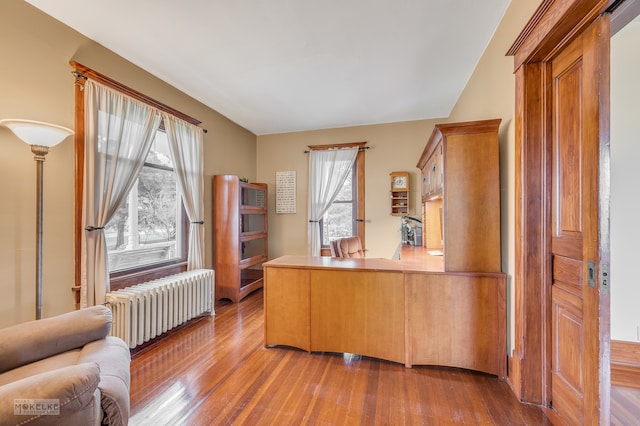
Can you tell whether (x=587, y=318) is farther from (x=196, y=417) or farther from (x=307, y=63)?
(x=307, y=63)

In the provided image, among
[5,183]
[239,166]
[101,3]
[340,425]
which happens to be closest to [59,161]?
[5,183]

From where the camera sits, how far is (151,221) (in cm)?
305

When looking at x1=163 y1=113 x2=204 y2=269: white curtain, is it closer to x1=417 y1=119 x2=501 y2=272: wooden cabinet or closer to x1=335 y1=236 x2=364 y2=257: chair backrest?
x1=335 y1=236 x2=364 y2=257: chair backrest

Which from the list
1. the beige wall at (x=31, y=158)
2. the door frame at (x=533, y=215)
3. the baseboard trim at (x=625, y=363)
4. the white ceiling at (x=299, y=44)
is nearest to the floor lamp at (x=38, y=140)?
the beige wall at (x=31, y=158)

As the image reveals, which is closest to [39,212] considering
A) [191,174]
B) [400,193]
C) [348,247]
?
[191,174]

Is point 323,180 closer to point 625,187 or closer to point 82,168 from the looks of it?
point 82,168

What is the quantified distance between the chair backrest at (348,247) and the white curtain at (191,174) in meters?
1.85

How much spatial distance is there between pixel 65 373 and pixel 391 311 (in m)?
1.99

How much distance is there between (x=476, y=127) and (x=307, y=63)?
174 cm

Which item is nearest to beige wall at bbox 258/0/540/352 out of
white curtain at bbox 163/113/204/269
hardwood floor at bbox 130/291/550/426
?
white curtain at bbox 163/113/204/269

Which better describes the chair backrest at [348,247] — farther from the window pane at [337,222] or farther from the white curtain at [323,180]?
the white curtain at [323,180]

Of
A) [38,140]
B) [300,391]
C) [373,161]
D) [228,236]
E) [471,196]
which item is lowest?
[300,391]

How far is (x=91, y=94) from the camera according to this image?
7.47ft

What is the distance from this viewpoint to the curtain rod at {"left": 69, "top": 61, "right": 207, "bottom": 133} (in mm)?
2213
